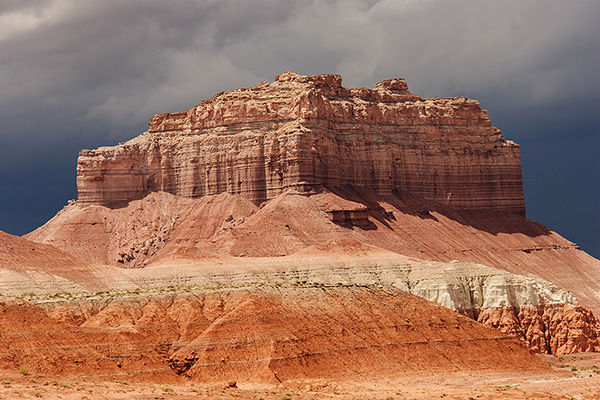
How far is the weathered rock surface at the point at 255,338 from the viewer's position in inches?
2940

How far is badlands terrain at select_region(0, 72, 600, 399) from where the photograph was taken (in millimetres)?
77062

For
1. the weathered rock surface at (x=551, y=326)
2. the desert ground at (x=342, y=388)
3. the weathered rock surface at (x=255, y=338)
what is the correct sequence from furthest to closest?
the weathered rock surface at (x=551, y=326)
the weathered rock surface at (x=255, y=338)
the desert ground at (x=342, y=388)

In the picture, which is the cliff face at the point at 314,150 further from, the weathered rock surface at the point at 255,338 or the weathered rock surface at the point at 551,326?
the weathered rock surface at the point at 255,338

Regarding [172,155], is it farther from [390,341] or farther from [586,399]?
[586,399]

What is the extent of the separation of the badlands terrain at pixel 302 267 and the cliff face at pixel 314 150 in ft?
0.98

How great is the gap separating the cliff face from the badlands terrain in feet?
0.98

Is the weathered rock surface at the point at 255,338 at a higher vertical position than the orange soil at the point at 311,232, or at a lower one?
lower

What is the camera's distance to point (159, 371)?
75.4 metres

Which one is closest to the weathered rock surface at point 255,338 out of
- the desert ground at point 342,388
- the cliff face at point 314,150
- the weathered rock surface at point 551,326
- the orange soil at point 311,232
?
the desert ground at point 342,388

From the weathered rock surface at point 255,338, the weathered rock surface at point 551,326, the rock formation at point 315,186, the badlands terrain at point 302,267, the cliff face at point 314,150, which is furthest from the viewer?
the cliff face at point 314,150

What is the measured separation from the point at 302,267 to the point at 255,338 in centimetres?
2451

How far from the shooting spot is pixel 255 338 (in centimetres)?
8062

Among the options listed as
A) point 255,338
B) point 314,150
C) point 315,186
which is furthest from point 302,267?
point 314,150

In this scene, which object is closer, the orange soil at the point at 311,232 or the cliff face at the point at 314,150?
the orange soil at the point at 311,232
